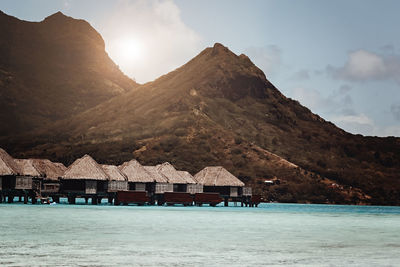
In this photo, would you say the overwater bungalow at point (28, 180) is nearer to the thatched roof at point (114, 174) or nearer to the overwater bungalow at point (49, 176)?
the overwater bungalow at point (49, 176)

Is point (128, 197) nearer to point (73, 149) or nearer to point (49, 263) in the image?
point (49, 263)

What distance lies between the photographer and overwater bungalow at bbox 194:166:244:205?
10625 cm

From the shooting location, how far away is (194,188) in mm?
106062

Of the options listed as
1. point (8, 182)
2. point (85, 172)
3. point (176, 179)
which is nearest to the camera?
point (8, 182)

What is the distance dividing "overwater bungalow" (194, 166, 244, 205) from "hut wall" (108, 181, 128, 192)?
1699 cm

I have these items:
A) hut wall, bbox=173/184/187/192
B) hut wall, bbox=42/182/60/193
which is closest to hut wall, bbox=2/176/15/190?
hut wall, bbox=42/182/60/193

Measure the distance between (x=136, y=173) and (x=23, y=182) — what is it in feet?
66.0

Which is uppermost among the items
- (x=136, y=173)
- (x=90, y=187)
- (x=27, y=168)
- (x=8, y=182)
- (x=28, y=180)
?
(x=27, y=168)

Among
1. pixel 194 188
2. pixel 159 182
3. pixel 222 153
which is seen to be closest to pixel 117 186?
pixel 159 182

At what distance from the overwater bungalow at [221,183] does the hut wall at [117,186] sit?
55.7ft

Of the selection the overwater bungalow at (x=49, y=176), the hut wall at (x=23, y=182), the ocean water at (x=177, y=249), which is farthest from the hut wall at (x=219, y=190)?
the ocean water at (x=177, y=249)

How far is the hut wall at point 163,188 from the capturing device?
99988 millimetres

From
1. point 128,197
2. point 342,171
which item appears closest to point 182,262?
point 128,197

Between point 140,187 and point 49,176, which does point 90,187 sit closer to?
point 140,187
